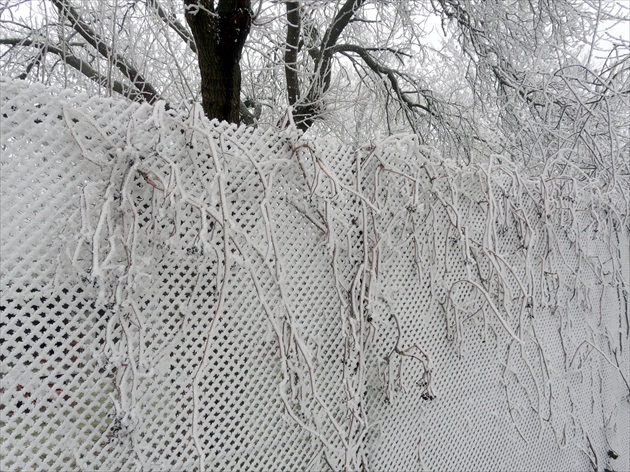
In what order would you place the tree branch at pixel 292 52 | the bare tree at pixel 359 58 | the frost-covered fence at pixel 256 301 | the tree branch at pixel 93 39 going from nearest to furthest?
the frost-covered fence at pixel 256 301 < the bare tree at pixel 359 58 < the tree branch at pixel 93 39 < the tree branch at pixel 292 52

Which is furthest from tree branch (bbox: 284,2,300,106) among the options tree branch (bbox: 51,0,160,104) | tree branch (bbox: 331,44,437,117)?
tree branch (bbox: 51,0,160,104)

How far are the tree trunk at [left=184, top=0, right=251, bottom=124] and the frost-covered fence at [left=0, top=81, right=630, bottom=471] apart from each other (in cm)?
129

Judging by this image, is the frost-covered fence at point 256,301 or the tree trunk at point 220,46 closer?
the frost-covered fence at point 256,301

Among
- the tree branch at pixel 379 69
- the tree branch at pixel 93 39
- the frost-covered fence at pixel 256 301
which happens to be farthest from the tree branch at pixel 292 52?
the frost-covered fence at pixel 256 301

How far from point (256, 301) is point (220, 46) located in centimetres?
188

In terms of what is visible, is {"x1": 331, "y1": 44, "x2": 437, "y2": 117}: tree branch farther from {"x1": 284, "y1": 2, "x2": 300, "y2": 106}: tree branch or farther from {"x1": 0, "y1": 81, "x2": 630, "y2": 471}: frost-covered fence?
{"x1": 0, "y1": 81, "x2": 630, "y2": 471}: frost-covered fence

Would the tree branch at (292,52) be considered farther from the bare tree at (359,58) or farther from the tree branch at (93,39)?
the tree branch at (93,39)

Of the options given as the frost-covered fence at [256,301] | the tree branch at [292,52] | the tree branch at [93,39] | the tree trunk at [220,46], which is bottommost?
the frost-covered fence at [256,301]

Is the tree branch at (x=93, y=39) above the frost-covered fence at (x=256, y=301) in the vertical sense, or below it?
above

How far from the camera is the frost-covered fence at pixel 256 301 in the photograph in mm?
1303

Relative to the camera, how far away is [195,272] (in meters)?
1.58

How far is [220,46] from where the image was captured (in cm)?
288

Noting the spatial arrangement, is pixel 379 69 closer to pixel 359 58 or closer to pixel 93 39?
pixel 359 58

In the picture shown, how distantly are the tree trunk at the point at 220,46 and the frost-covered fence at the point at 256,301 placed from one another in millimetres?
1287
